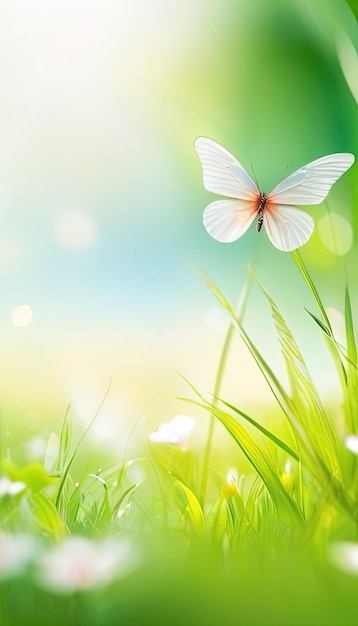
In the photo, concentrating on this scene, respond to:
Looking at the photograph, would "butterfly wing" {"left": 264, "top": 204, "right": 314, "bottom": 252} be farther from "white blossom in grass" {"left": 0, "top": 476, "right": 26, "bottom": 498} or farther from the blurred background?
"white blossom in grass" {"left": 0, "top": 476, "right": 26, "bottom": 498}

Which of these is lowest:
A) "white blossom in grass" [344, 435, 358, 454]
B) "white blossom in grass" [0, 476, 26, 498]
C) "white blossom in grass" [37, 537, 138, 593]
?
"white blossom in grass" [37, 537, 138, 593]

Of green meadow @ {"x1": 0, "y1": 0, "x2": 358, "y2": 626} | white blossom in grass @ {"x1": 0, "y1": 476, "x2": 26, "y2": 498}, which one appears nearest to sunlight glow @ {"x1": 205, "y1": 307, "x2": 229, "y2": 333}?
green meadow @ {"x1": 0, "y1": 0, "x2": 358, "y2": 626}

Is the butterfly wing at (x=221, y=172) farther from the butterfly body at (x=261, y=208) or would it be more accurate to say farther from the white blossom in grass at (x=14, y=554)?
the white blossom in grass at (x=14, y=554)

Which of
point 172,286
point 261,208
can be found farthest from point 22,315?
point 261,208

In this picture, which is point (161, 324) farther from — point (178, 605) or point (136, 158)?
point (178, 605)

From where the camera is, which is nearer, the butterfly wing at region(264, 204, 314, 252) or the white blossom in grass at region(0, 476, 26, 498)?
the white blossom in grass at region(0, 476, 26, 498)

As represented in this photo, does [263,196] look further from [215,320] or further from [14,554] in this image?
[14,554]
